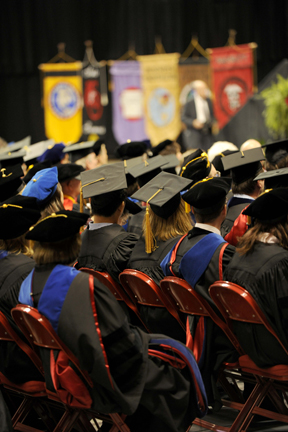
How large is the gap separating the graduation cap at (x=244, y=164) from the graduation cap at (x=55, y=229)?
185cm

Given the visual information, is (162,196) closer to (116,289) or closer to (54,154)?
(116,289)

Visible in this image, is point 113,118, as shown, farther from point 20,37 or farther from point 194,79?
point 20,37

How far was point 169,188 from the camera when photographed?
338 cm

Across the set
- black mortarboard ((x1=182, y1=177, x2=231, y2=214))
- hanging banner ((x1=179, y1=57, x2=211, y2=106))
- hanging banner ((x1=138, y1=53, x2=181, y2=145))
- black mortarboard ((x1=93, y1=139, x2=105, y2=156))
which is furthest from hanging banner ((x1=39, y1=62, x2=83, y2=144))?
black mortarboard ((x1=182, y1=177, x2=231, y2=214))

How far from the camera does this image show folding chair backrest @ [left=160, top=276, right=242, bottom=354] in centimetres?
283

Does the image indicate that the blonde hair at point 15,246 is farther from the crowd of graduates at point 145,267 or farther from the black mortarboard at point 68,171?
the black mortarboard at point 68,171

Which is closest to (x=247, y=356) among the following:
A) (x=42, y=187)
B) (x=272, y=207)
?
(x=272, y=207)

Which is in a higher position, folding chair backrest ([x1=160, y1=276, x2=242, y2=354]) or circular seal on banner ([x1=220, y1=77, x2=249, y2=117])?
circular seal on banner ([x1=220, y1=77, x2=249, y2=117])

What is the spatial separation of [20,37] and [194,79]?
488 centimetres

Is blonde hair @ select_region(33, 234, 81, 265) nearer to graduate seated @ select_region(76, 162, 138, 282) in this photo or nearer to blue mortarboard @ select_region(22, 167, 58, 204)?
graduate seated @ select_region(76, 162, 138, 282)

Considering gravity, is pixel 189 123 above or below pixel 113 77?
below

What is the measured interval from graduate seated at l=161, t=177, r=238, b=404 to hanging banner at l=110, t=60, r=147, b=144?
11.2 metres

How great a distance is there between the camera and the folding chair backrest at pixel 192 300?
283 centimetres

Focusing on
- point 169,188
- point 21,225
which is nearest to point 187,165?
point 169,188
